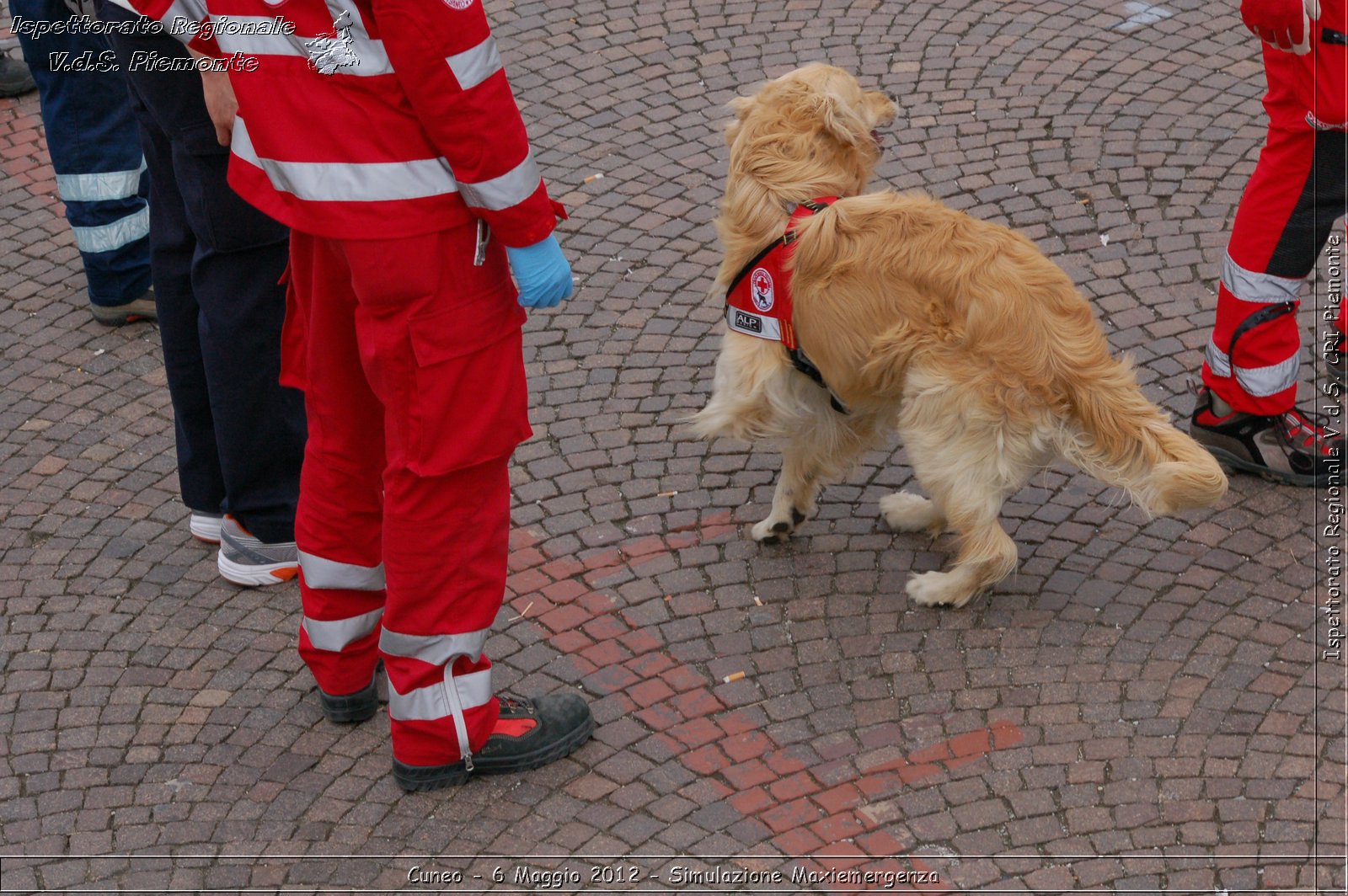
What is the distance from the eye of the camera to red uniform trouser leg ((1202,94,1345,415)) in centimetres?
456

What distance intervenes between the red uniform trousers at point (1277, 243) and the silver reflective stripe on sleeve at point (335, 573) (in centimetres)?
320

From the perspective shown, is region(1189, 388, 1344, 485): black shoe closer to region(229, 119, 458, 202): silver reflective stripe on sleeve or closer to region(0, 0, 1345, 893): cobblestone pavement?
region(0, 0, 1345, 893): cobblestone pavement

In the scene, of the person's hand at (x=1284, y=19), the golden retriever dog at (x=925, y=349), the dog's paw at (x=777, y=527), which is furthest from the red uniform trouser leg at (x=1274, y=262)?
the dog's paw at (x=777, y=527)

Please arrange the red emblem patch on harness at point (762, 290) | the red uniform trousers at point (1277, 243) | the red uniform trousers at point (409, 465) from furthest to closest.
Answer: the red uniform trousers at point (1277, 243) → the red emblem patch on harness at point (762, 290) → the red uniform trousers at point (409, 465)

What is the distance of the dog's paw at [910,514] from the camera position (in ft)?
15.6

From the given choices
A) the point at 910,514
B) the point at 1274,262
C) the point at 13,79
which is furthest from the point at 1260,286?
the point at 13,79

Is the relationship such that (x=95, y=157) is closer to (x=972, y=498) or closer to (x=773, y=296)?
(x=773, y=296)

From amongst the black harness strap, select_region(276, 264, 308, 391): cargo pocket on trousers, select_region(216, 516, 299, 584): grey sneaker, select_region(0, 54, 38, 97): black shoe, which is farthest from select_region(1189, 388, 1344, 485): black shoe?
select_region(0, 54, 38, 97): black shoe

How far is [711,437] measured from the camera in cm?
467

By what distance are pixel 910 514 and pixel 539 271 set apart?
A: 2021 mm

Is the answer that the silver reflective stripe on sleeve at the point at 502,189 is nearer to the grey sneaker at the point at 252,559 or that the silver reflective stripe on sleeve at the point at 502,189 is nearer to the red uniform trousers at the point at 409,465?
the red uniform trousers at the point at 409,465

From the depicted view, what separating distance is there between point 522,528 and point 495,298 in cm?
169

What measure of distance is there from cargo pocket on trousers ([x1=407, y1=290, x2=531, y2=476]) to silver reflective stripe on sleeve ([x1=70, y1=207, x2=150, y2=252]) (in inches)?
133

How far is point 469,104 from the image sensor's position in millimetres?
3033
